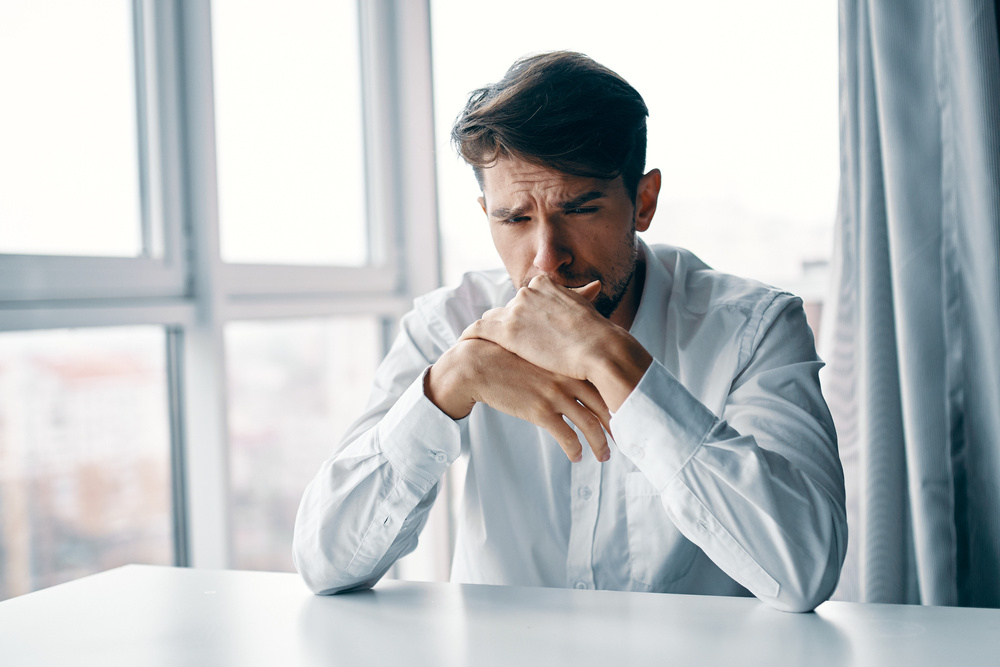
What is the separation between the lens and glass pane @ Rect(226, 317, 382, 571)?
5.59 feet

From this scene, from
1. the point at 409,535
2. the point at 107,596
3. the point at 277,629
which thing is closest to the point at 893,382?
the point at 409,535

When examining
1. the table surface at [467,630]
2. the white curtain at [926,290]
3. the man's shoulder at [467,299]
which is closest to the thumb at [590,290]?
the man's shoulder at [467,299]

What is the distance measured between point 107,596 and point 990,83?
1667 mm

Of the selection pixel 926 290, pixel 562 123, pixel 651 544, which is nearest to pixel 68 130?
pixel 562 123

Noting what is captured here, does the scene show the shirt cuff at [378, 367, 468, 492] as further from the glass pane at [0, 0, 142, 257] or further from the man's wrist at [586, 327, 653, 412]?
the glass pane at [0, 0, 142, 257]

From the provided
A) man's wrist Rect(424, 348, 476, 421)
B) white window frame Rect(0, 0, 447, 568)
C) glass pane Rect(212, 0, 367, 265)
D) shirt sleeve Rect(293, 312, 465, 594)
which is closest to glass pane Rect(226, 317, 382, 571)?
white window frame Rect(0, 0, 447, 568)

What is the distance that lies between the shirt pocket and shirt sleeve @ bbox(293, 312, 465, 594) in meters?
0.34

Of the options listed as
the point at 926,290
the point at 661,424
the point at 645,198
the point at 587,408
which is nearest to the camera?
the point at 661,424

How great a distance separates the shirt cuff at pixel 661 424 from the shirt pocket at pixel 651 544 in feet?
0.90

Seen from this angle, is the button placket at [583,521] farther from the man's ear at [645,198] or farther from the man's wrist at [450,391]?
the man's ear at [645,198]

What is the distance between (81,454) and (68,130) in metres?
0.59

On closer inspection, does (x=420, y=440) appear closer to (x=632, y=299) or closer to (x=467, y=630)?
(x=467, y=630)

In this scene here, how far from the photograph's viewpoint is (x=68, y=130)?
53.1 inches

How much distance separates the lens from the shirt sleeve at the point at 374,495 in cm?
97
